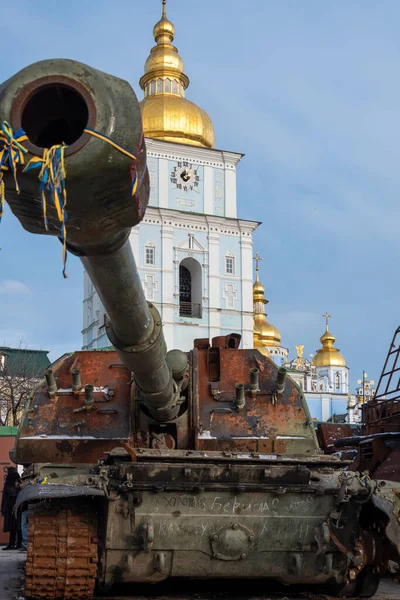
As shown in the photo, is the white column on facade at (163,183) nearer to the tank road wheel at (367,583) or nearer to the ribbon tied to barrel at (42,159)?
the tank road wheel at (367,583)

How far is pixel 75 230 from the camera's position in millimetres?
3926

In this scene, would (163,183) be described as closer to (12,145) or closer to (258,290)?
(258,290)

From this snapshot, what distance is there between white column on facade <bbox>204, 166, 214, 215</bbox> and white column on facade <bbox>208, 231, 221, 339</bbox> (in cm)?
129

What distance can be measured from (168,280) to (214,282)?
262 centimetres

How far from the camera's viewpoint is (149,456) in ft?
23.1

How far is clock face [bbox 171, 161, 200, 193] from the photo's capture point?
45.2 metres

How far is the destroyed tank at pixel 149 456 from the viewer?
12.1 ft

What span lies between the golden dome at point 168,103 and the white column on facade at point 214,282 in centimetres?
524

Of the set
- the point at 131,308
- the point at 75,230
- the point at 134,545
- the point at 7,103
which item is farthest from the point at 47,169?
the point at 134,545

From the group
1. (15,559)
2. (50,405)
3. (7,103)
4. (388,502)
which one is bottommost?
(15,559)

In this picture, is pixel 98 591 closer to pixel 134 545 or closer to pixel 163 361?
pixel 134 545

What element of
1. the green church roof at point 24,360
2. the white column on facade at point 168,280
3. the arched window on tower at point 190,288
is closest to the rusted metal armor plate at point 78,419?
the green church roof at point 24,360

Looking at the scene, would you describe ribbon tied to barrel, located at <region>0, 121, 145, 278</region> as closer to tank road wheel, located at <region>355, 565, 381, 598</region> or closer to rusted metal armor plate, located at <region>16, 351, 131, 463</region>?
rusted metal armor plate, located at <region>16, 351, 131, 463</region>

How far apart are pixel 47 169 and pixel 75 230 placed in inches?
23.0
